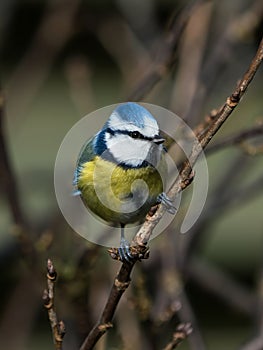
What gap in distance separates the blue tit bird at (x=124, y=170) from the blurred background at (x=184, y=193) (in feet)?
0.99

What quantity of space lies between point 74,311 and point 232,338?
5.44ft

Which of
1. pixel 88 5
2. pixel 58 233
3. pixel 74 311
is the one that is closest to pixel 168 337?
pixel 58 233

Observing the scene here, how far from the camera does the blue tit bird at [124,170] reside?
2.91ft

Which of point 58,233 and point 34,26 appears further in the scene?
point 34,26

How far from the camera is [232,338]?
9.87 ft

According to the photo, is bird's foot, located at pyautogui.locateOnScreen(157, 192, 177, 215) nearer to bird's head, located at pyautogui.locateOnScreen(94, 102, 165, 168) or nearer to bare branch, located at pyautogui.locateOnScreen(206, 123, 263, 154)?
bird's head, located at pyautogui.locateOnScreen(94, 102, 165, 168)

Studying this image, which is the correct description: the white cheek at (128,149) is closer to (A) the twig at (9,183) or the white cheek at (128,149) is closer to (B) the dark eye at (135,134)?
(B) the dark eye at (135,134)

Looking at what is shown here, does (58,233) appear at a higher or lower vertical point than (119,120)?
lower

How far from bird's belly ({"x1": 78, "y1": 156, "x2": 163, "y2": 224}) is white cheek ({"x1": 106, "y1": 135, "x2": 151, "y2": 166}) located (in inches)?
0.6

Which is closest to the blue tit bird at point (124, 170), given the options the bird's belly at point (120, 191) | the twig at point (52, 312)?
the bird's belly at point (120, 191)

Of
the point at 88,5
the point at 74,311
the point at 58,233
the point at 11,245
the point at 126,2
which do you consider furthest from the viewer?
the point at 88,5

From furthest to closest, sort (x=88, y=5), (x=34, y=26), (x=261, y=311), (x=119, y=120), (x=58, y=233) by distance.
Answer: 1. (x=34, y=26)
2. (x=88, y=5)
3. (x=58, y=233)
4. (x=261, y=311)
5. (x=119, y=120)

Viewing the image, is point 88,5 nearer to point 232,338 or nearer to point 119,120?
point 232,338

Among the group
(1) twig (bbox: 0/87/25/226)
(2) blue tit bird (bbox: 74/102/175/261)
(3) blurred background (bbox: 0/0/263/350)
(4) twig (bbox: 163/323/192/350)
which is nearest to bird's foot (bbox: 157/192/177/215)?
(2) blue tit bird (bbox: 74/102/175/261)
